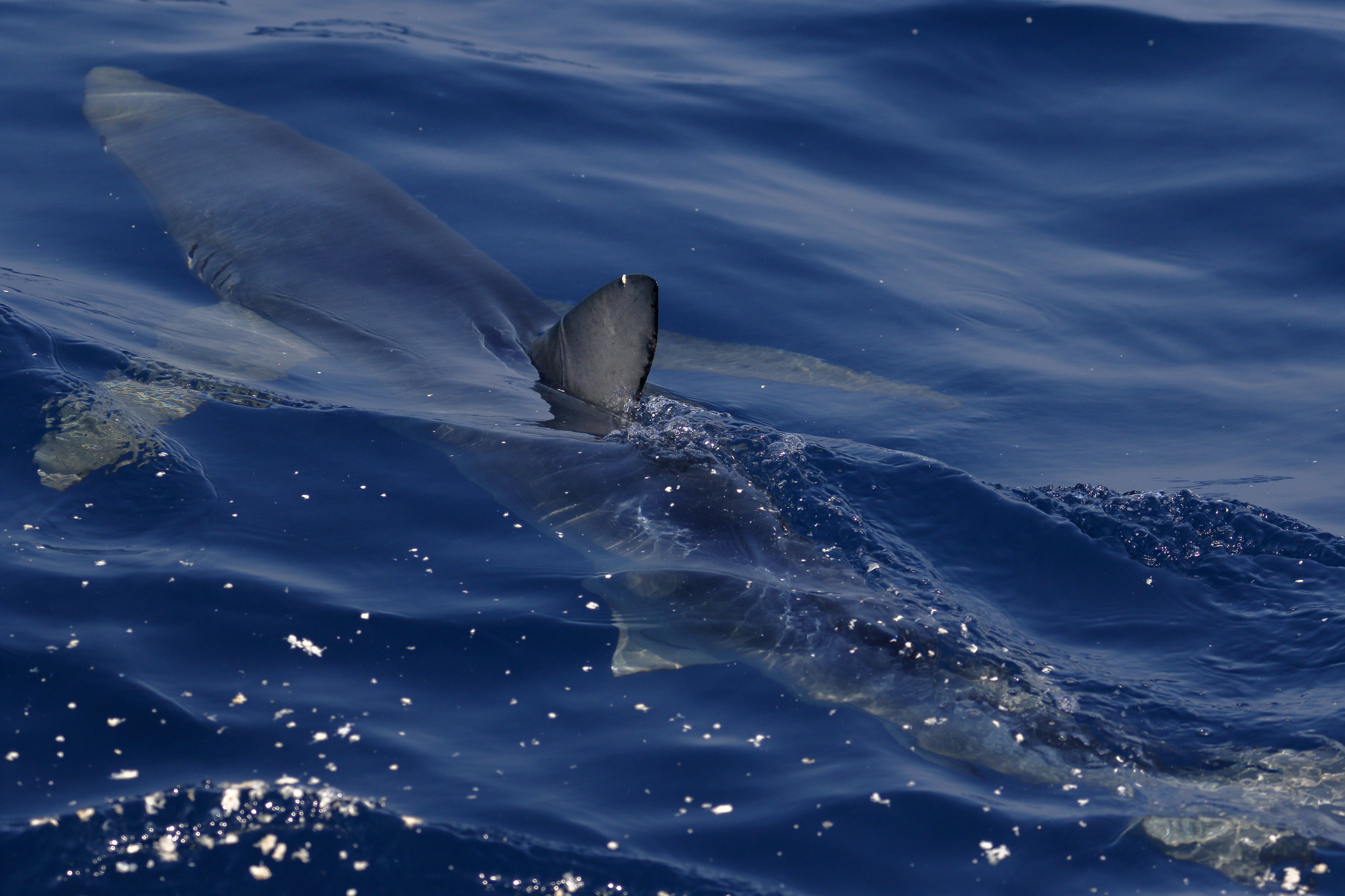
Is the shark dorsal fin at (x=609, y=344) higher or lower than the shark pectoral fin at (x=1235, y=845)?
higher

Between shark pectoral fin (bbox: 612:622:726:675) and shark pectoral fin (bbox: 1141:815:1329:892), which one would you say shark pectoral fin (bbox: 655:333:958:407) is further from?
shark pectoral fin (bbox: 1141:815:1329:892)

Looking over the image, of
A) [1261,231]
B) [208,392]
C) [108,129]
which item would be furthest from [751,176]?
[208,392]

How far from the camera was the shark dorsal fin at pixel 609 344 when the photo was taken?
7.49 metres

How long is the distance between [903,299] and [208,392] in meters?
6.26

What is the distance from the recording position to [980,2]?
1752 cm

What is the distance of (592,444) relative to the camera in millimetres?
7445

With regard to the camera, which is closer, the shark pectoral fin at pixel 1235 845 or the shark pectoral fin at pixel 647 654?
the shark pectoral fin at pixel 1235 845

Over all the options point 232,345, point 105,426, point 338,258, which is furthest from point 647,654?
point 338,258

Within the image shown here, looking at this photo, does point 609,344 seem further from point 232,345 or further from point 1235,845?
point 1235,845

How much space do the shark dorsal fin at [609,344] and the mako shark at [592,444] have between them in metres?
0.01

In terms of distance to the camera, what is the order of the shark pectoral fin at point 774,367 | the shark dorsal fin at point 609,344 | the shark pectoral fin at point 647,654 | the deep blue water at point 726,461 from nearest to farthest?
the deep blue water at point 726,461
the shark pectoral fin at point 647,654
the shark dorsal fin at point 609,344
the shark pectoral fin at point 774,367

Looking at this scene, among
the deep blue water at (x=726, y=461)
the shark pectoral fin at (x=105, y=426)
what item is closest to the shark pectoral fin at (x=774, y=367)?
the deep blue water at (x=726, y=461)

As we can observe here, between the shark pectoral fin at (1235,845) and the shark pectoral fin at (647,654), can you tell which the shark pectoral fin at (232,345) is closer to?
the shark pectoral fin at (647,654)

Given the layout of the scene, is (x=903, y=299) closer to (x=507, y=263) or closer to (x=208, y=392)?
(x=507, y=263)
